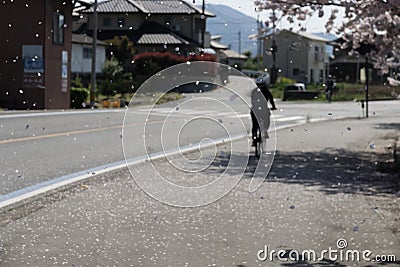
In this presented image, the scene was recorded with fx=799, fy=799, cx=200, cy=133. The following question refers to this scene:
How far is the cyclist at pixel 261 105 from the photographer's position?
13414 millimetres

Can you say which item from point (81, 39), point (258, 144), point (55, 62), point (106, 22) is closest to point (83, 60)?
point (81, 39)

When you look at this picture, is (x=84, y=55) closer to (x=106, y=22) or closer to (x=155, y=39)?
(x=106, y=22)

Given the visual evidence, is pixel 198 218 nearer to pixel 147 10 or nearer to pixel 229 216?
pixel 229 216

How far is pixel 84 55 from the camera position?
188ft

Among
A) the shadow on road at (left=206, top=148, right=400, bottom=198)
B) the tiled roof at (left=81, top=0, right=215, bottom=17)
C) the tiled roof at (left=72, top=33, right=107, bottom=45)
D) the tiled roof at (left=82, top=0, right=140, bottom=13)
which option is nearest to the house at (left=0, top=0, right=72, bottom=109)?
the tiled roof at (left=82, top=0, right=140, bottom=13)

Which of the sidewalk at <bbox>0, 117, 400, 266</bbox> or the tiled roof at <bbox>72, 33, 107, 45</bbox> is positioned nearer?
the sidewalk at <bbox>0, 117, 400, 266</bbox>

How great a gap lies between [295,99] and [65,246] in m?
51.4

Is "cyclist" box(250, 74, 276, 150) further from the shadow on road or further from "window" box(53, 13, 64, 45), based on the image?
"window" box(53, 13, 64, 45)

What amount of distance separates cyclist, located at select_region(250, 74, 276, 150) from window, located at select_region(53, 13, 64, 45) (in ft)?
72.2

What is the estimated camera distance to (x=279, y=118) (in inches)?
1238

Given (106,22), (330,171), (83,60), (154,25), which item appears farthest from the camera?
(154,25)

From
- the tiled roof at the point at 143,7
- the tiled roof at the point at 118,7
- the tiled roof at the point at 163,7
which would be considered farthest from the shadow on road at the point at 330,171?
the tiled roof at the point at 163,7

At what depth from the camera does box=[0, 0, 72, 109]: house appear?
1353 inches

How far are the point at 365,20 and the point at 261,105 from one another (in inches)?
172
